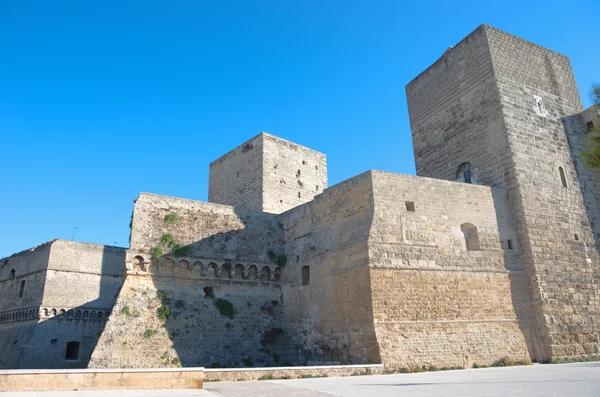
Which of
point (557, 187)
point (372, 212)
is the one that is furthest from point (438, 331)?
point (557, 187)

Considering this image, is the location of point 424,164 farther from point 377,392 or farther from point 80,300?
point 80,300

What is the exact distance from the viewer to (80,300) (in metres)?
22.2

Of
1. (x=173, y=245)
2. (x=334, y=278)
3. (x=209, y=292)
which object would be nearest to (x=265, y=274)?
(x=209, y=292)

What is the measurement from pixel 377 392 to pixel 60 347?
19.3 metres

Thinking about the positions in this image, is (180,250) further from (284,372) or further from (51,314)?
(51,314)

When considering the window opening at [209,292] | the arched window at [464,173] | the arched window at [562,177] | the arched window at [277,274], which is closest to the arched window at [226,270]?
the window opening at [209,292]

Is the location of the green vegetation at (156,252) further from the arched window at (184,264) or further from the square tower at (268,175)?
the square tower at (268,175)

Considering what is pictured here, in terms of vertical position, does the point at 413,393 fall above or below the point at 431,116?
below

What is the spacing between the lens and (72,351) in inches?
856

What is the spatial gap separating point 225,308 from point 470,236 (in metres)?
8.65

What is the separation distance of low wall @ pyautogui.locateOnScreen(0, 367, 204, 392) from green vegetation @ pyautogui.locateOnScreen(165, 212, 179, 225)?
24.4ft

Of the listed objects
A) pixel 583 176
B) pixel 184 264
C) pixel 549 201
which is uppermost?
pixel 583 176

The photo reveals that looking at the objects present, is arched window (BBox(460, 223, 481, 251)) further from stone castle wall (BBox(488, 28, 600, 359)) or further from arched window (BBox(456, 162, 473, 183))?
arched window (BBox(456, 162, 473, 183))

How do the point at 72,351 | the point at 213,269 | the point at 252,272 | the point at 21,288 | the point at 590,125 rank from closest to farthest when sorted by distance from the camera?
the point at 213,269
the point at 252,272
the point at 590,125
the point at 72,351
the point at 21,288
